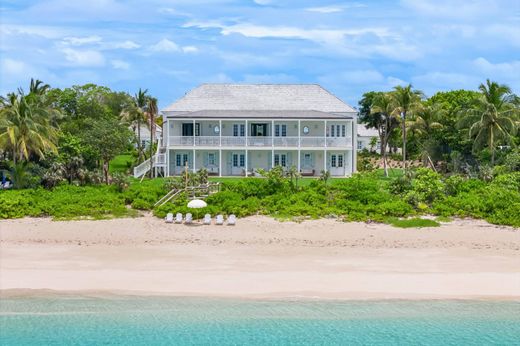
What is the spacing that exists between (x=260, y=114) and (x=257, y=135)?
179 centimetres

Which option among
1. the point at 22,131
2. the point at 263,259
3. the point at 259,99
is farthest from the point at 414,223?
the point at 259,99

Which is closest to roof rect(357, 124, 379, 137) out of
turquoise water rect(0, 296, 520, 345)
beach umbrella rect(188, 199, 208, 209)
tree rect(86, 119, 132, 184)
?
tree rect(86, 119, 132, 184)

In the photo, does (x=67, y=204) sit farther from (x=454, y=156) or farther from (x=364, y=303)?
(x=454, y=156)

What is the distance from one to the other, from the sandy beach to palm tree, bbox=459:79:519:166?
1345 centimetres

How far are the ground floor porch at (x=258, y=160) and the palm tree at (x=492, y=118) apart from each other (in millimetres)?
10159

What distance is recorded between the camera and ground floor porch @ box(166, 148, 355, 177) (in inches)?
1922

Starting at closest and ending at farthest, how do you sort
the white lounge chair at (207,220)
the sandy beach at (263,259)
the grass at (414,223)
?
the sandy beach at (263,259) < the grass at (414,223) < the white lounge chair at (207,220)

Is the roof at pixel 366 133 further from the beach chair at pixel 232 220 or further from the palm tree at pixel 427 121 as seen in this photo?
the beach chair at pixel 232 220

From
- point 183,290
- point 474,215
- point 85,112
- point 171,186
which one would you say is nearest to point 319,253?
point 183,290

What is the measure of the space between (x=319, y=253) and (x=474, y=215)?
9.24m

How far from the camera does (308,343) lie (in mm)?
14805

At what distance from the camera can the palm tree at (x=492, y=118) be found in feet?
131

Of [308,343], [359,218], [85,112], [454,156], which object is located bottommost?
[308,343]

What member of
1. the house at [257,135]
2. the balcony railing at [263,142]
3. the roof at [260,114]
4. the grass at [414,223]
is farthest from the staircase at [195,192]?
the roof at [260,114]
